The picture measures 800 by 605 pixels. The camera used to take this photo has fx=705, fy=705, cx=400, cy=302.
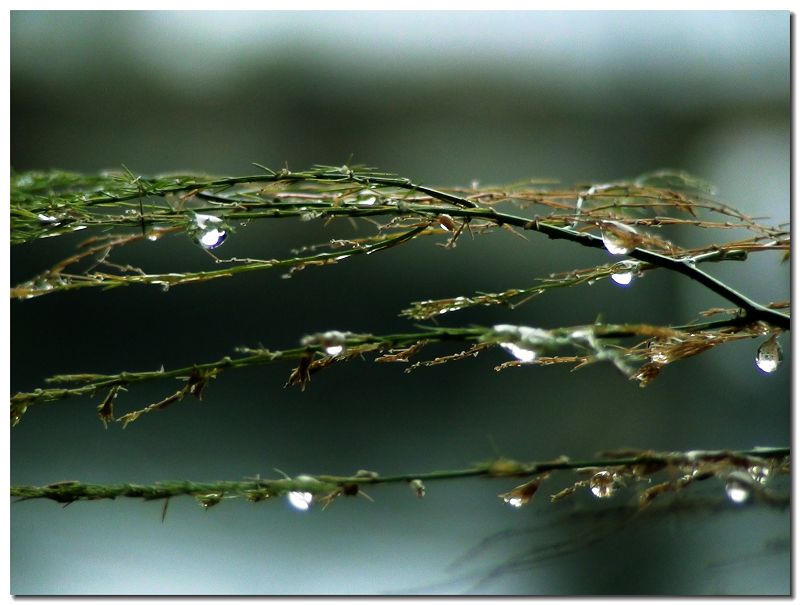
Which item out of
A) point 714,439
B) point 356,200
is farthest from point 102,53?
point 714,439

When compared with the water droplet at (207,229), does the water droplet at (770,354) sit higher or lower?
lower

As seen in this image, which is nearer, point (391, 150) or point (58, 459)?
point (58, 459)

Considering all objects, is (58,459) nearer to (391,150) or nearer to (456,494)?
(456,494)

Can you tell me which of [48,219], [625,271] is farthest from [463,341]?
[48,219]

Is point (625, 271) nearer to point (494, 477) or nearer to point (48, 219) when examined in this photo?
point (494, 477)

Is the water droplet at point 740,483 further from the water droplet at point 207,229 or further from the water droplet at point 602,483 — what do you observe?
the water droplet at point 207,229

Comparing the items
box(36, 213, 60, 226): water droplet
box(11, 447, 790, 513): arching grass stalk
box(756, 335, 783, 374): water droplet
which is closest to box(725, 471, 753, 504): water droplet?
box(11, 447, 790, 513): arching grass stalk

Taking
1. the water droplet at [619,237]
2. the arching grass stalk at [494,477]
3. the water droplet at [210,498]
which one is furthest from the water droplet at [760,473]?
the water droplet at [210,498]
